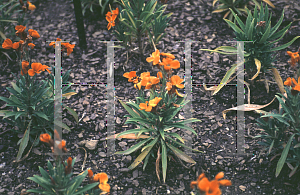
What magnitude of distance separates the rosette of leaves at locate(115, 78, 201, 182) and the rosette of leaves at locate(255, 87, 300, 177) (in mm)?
659

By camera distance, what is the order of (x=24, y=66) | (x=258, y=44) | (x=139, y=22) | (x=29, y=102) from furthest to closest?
(x=139, y=22), (x=258, y=44), (x=29, y=102), (x=24, y=66)

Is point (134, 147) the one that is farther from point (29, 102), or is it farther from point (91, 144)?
point (29, 102)

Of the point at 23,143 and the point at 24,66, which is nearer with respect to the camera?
the point at 24,66

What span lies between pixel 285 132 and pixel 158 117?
3.78ft

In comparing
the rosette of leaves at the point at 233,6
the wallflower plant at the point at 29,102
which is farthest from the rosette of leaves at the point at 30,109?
the rosette of leaves at the point at 233,6

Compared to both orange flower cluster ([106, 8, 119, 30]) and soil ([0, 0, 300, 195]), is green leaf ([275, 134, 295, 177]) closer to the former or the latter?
soil ([0, 0, 300, 195])

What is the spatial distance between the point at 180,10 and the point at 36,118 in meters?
2.59

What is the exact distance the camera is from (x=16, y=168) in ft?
10.3

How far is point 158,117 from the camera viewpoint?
9.46 feet

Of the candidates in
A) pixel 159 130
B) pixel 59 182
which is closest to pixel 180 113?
pixel 159 130

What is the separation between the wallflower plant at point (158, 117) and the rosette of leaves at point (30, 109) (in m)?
0.76

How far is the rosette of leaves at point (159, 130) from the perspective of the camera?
2.89 m

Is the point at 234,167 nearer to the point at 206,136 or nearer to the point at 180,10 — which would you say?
the point at 206,136

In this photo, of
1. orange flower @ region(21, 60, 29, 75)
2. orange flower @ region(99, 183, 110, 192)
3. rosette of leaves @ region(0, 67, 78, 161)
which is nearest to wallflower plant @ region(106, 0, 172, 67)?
rosette of leaves @ region(0, 67, 78, 161)
